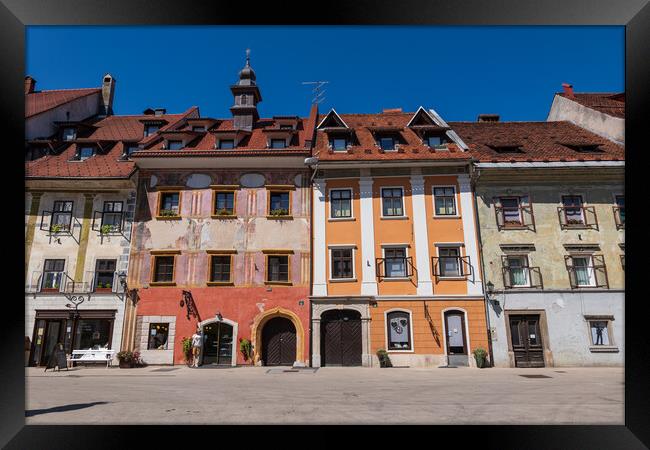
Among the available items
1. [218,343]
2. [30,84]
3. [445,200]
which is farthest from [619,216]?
[30,84]

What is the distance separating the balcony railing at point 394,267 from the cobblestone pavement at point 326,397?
4011 millimetres

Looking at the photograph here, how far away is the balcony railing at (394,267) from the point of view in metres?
17.1

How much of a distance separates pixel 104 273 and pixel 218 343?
17.6 feet

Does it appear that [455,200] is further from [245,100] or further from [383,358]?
[245,100]

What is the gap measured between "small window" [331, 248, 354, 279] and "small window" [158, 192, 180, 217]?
6.70 m

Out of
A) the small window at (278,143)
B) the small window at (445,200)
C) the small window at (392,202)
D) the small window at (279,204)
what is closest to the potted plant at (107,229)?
the small window at (279,204)

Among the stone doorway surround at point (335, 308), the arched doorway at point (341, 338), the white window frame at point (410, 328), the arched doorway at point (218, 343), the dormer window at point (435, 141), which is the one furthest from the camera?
the dormer window at point (435, 141)

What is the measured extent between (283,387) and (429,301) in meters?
7.93

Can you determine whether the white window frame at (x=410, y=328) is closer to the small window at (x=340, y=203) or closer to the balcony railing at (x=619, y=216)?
the small window at (x=340, y=203)

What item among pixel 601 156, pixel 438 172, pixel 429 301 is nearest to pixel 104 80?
pixel 438 172
